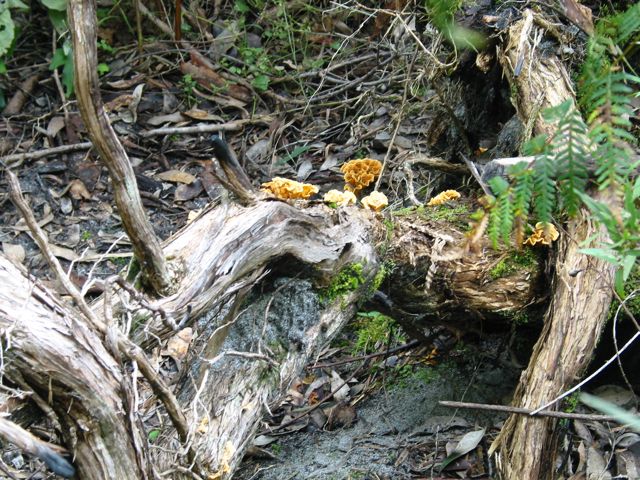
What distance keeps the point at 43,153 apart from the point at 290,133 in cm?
210

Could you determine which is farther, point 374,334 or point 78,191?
point 78,191

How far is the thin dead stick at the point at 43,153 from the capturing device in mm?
6312

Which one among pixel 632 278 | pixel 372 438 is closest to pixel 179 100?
pixel 372 438

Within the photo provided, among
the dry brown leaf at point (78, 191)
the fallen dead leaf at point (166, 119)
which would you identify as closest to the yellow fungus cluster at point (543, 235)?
the dry brown leaf at point (78, 191)

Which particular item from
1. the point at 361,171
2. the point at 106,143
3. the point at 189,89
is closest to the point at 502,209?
the point at 106,143

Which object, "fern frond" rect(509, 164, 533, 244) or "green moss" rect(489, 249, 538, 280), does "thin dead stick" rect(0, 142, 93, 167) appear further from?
"fern frond" rect(509, 164, 533, 244)

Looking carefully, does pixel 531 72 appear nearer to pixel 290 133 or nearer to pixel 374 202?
pixel 374 202

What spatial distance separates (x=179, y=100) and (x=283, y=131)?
1019 mm

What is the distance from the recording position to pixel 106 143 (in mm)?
2344

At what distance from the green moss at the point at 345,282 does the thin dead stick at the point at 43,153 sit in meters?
3.69

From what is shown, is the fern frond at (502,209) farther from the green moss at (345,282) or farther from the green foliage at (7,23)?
the green foliage at (7,23)

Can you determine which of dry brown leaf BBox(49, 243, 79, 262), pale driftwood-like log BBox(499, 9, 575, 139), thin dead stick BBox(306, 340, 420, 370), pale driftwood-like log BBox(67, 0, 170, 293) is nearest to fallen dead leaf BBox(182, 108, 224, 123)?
dry brown leaf BBox(49, 243, 79, 262)

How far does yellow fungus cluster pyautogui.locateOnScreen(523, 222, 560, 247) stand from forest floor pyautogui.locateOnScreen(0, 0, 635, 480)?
0.77 m

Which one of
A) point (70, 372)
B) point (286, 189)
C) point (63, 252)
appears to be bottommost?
point (63, 252)
